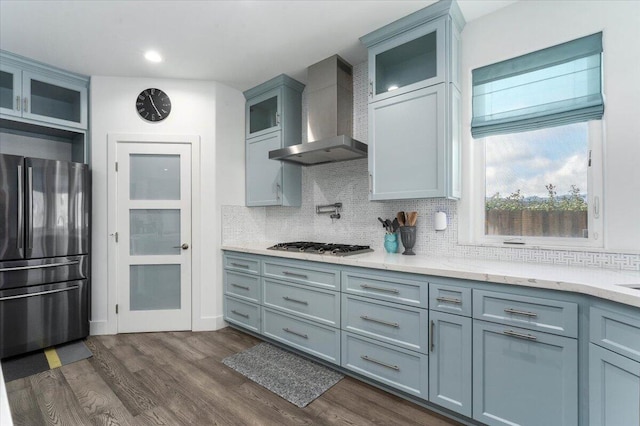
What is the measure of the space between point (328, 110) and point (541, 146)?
5.58 feet

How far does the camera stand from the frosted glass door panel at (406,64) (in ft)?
7.74

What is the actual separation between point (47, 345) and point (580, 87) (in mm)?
4631

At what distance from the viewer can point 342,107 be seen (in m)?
2.88

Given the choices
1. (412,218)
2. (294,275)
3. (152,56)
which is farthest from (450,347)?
(152,56)

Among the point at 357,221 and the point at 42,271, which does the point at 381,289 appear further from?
the point at 42,271

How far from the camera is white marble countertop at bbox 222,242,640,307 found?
135 cm

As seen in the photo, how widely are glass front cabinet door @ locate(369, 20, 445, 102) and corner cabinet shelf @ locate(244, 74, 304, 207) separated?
1.11m

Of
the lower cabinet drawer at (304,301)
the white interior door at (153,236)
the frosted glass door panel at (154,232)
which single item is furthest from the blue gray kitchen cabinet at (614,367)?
the frosted glass door panel at (154,232)

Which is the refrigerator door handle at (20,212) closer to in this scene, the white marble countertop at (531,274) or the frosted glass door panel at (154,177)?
the frosted glass door panel at (154,177)

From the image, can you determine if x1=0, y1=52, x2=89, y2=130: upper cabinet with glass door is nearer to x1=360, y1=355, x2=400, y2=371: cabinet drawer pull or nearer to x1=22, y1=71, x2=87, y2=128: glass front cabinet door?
x1=22, y1=71, x2=87, y2=128: glass front cabinet door

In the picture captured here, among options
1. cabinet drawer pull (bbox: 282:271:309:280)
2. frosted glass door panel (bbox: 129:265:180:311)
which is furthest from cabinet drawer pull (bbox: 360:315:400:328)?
frosted glass door panel (bbox: 129:265:180:311)

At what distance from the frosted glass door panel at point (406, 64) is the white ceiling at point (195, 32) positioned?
0.24 meters

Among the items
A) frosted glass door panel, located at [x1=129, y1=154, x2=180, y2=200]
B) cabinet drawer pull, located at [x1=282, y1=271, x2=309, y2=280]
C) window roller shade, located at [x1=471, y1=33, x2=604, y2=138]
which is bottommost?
cabinet drawer pull, located at [x1=282, y1=271, x2=309, y2=280]

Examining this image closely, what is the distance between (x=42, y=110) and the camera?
10.2 ft
